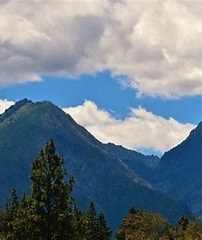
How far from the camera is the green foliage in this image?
56344 millimetres

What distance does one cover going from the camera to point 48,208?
5753 centimetres

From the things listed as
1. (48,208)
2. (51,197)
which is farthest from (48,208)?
(51,197)

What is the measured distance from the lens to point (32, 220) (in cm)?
5616

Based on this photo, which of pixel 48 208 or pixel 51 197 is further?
pixel 51 197

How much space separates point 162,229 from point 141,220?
5.96m

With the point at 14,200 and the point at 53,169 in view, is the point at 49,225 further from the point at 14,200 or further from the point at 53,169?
the point at 14,200

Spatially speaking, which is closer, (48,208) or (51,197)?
(48,208)

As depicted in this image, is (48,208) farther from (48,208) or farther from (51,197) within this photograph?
(51,197)

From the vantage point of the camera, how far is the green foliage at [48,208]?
56.3 metres

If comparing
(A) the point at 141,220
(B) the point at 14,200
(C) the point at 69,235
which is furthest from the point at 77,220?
(B) the point at 14,200

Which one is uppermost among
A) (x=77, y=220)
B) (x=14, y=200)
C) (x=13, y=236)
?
(x=14, y=200)

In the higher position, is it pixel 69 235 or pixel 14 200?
pixel 14 200

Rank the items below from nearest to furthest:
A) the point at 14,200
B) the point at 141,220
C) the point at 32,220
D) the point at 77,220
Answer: the point at 32,220 < the point at 77,220 < the point at 141,220 < the point at 14,200

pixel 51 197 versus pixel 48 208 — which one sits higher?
pixel 51 197
